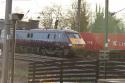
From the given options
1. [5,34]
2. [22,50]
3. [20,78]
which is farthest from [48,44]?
[5,34]

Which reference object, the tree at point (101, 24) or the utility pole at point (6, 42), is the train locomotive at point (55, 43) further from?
the utility pole at point (6, 42)

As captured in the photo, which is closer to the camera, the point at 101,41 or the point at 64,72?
the point at 64,72

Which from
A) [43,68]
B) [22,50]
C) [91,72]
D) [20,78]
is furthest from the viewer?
[22,50]

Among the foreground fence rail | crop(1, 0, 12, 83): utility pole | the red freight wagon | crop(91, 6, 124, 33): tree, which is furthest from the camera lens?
crop(91, 6, 124, 33): tree

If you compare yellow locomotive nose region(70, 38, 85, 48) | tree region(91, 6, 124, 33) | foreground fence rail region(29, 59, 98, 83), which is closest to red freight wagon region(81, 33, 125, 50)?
yellow locomotive nose region(70, 38, 85, 48)

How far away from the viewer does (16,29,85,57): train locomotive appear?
141 ft

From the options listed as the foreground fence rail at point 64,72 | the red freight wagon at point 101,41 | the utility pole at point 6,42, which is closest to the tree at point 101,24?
the red freight wagon at point 101,41

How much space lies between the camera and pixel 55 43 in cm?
4391

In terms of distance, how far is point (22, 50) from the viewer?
5134 centimetres

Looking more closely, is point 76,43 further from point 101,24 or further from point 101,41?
point 101,24

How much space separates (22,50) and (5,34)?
127 feet

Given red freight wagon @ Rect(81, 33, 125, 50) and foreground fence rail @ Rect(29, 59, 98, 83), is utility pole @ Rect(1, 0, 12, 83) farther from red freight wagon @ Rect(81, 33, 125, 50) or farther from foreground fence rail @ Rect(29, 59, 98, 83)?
red freight wagon @ Rect(81, 33, 125, 50)

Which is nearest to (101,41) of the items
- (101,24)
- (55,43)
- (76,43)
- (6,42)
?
(76,43)

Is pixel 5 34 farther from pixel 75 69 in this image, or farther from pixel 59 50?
pixel 59 50
